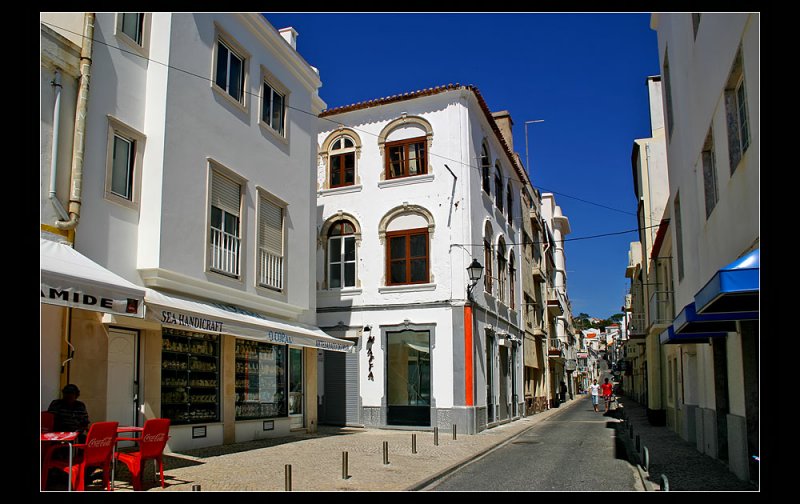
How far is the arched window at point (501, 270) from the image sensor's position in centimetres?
2852

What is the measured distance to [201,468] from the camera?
11.7 meters

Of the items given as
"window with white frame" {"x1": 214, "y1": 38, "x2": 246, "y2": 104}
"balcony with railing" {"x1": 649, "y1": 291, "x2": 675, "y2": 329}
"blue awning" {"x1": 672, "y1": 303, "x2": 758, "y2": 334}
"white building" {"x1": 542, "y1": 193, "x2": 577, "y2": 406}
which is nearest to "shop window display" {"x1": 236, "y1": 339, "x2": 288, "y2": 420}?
"window with white frame" {"x1": 214, "y1": 38, "x2": 246, "y2": 104}

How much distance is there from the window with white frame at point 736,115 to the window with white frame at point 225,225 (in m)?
9.90

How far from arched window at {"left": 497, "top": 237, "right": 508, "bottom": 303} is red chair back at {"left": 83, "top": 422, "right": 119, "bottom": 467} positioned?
67.6 feet

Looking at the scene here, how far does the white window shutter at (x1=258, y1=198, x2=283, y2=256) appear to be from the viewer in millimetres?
16797

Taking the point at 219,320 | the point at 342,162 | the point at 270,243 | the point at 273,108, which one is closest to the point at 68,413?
the point at 219,320

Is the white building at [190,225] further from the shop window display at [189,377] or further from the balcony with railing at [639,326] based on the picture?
the balcony with railing at [639,326]

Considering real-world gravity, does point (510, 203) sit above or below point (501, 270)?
above

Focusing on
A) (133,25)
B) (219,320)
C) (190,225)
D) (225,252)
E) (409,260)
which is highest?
(133,25)

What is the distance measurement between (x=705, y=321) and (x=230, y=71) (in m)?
11.5

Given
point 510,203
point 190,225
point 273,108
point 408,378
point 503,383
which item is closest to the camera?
point 190,225

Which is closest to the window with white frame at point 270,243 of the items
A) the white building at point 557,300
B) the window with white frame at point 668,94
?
the window with white frame at point 668,94

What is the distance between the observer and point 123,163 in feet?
41.3

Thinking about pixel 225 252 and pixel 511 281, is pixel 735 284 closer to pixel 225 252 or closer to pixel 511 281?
pixel 225 252
